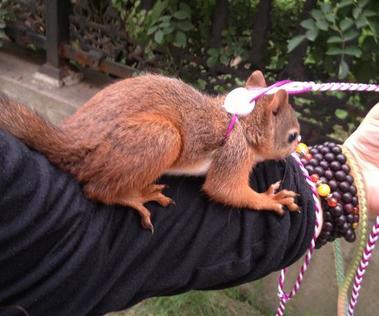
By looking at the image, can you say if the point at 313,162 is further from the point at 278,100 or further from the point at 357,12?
the point at 357,12

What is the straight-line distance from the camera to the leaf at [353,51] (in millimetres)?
1960

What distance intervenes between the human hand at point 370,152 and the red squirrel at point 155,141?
219mm

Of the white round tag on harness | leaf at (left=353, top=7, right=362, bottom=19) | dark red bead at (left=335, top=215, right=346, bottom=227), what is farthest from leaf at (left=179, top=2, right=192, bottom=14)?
dark red bead at (left=335, top=215, right=346, bottom=227)

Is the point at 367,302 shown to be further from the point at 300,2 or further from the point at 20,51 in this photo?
the point at 20,51

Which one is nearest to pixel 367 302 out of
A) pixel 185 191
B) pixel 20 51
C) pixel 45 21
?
pixel 185 191

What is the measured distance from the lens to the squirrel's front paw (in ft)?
3.87

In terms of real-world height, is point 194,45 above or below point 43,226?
below

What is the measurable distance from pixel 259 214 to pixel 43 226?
52 cm

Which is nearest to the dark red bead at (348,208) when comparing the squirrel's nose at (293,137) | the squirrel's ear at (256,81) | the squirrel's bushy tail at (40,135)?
the squirrel's nose at (293,137)

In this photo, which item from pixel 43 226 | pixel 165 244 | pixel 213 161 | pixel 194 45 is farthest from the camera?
pixel 194 45

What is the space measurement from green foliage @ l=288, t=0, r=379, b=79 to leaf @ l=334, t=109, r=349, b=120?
221 mm

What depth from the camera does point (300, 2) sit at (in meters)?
2.29

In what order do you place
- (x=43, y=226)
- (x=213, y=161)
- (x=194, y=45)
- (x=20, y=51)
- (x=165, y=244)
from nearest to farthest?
(x=43, y=226), (x=165, y=244), (x=213, y=161), (x=194, y=45), (x=20, y=51)

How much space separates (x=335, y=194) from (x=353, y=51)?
2.87 ft
